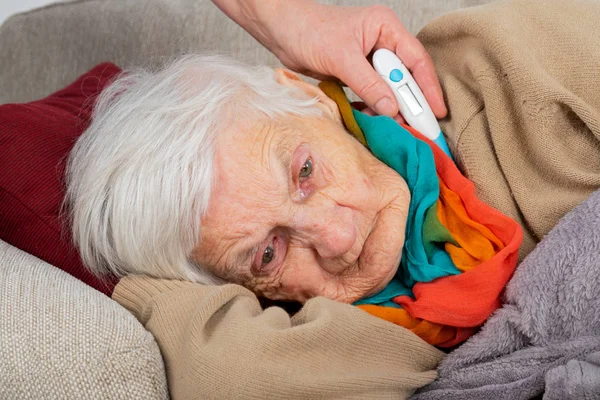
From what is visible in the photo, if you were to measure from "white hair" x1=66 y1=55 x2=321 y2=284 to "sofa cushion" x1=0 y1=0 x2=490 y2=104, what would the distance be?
0.60 m

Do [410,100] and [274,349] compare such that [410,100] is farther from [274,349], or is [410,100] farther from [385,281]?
[274,349]

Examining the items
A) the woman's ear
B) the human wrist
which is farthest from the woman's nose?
the human wrist

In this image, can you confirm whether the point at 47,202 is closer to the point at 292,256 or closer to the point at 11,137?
the point at 11,137

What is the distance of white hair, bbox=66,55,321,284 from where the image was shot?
3.70ft

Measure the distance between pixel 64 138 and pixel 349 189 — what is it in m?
0.57

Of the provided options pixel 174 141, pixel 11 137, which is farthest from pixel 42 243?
pixel 174 141

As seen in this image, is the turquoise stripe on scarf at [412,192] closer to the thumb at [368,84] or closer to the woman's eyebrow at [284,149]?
the thumb at [368,84]

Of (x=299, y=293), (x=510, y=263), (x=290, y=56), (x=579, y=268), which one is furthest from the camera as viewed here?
(x=290, y=56)

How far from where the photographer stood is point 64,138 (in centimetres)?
134

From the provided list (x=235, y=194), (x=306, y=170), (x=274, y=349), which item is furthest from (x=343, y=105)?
(x=274, y=349)

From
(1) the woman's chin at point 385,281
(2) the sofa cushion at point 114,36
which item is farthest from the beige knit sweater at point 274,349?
(2) the sofa cushion at point 114,36

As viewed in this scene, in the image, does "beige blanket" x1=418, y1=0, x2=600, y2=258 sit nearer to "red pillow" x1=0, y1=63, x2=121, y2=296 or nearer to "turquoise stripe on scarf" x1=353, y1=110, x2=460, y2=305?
"turquoise stripe on scarf" x1=353, y1=110, x2=460, y2=305

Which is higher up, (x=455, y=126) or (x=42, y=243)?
(x=455, y=126)

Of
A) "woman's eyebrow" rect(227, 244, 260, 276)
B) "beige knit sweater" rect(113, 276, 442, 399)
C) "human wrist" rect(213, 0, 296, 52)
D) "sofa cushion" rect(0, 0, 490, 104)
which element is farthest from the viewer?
"sofa cushion" rect(0, 0, 490, 104)
